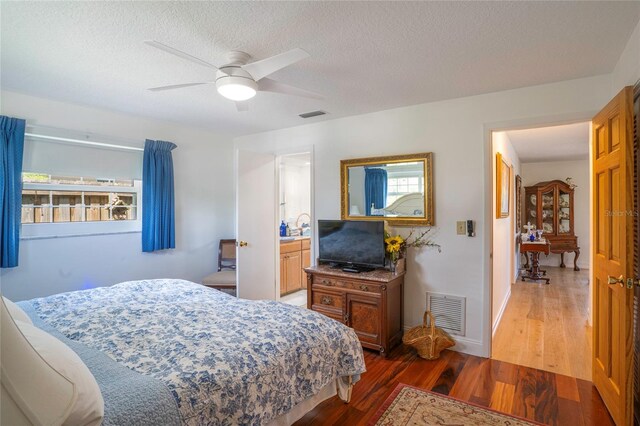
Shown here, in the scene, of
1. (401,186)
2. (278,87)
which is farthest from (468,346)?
(278,87)

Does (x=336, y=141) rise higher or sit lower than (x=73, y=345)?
higher

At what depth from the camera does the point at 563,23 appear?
1.82m

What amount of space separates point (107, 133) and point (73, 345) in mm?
2674

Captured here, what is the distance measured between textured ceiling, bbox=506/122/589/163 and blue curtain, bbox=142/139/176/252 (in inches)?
168

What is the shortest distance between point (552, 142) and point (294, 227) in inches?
178

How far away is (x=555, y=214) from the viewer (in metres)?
6.91

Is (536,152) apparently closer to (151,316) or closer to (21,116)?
(151,316)

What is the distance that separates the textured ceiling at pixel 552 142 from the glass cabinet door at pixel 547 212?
812 millimetres

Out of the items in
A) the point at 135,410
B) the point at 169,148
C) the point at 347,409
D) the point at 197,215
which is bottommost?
the point at 347,409

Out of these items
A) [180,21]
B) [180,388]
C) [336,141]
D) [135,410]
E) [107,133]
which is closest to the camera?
[135,410]

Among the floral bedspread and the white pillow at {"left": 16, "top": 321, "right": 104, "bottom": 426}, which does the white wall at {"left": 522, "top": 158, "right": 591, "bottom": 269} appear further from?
the white pillow at {"left": 16, "top": 321, "right": 104, "bottom": 426}

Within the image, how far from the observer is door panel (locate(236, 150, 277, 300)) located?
395 cm

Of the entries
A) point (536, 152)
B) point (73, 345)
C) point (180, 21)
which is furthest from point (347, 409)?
point (536, 152)

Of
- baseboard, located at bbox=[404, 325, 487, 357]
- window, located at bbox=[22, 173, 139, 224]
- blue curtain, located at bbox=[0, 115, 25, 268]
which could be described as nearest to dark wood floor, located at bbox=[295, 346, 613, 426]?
baseboard, located at bbox=[404, 325, 487, 357]
